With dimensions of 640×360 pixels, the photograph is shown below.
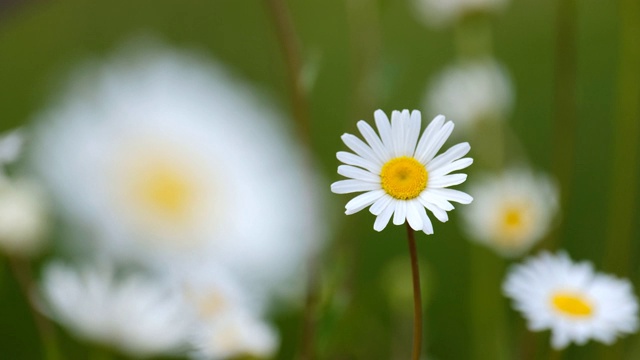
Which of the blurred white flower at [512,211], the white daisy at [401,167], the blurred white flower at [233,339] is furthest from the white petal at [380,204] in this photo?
the blurred white flower at [512,211]

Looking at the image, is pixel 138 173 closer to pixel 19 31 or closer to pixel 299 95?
pixel 299 95

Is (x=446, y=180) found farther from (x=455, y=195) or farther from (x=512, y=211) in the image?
(x=512, y=211)

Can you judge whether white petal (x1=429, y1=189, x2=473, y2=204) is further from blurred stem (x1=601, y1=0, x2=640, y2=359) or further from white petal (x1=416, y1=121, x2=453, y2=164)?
blurred stem (x1=601, y1=0, x2=640, y2=359)

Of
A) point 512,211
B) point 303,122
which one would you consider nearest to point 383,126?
point 303,122

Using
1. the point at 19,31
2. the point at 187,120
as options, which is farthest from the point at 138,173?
the point at 19,31

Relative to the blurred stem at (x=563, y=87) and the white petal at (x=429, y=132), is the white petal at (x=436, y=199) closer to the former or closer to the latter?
the white petal at (x=429, y=132)

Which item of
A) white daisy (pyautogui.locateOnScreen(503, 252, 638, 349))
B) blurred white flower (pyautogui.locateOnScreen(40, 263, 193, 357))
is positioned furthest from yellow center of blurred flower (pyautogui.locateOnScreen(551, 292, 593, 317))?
blurred white flower (pyautogui.locateOnScreen(40, 263, 193, 357))

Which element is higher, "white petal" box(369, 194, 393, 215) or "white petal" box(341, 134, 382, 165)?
"white petal" box(341, 134, 382, 165)
